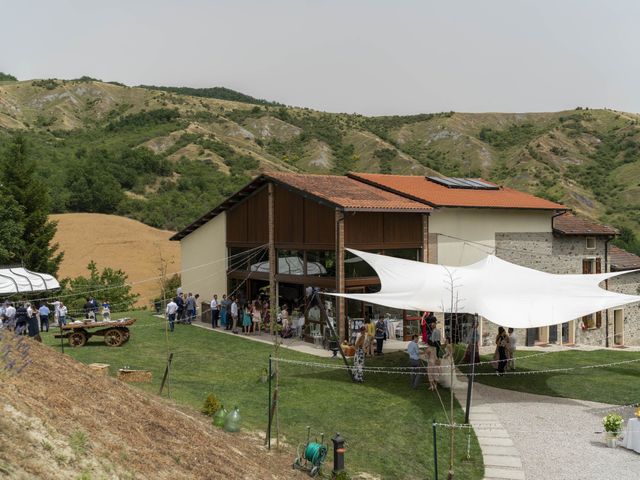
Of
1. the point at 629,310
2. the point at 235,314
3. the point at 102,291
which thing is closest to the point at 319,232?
the point at 235,314

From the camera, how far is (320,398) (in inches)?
620

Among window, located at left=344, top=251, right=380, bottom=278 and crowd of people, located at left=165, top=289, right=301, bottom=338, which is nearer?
window, located at left=344, top=251, right=380, bottom=278

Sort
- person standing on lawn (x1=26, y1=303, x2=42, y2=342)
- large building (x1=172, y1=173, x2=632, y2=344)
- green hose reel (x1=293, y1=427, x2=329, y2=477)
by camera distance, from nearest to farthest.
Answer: green hose reel (x1=293, y1=427, x2=329, y2=477)
person standing on lawn (x1=26, y1=303, x2=42, y2=342)
large building (x1=172, y1=173, x2=632, y2=344)

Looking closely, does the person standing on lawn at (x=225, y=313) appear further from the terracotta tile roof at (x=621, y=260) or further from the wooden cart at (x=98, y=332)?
the terracotta tile roof at (x=621, y=260)

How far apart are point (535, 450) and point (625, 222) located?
218 ft

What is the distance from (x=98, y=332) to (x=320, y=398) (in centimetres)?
920

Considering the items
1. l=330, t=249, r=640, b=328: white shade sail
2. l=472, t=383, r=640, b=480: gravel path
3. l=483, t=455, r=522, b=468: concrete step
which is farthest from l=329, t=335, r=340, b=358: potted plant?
l=483, t=455, r=522, b=468: concrete step

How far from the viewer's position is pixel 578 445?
13141mm

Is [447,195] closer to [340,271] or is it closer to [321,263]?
[321,263]

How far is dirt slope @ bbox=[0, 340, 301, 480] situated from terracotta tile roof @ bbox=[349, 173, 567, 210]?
15.2m

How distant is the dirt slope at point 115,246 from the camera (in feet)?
163

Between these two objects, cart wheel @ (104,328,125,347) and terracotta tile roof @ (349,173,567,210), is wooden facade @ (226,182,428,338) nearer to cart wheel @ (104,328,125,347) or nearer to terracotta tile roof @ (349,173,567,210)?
terracotta tile roof @ (349,173,567,210)

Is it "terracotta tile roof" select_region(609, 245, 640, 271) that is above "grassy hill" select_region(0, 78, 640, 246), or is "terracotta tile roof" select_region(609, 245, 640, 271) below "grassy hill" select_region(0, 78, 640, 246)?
below

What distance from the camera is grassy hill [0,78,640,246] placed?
71.0 meters
